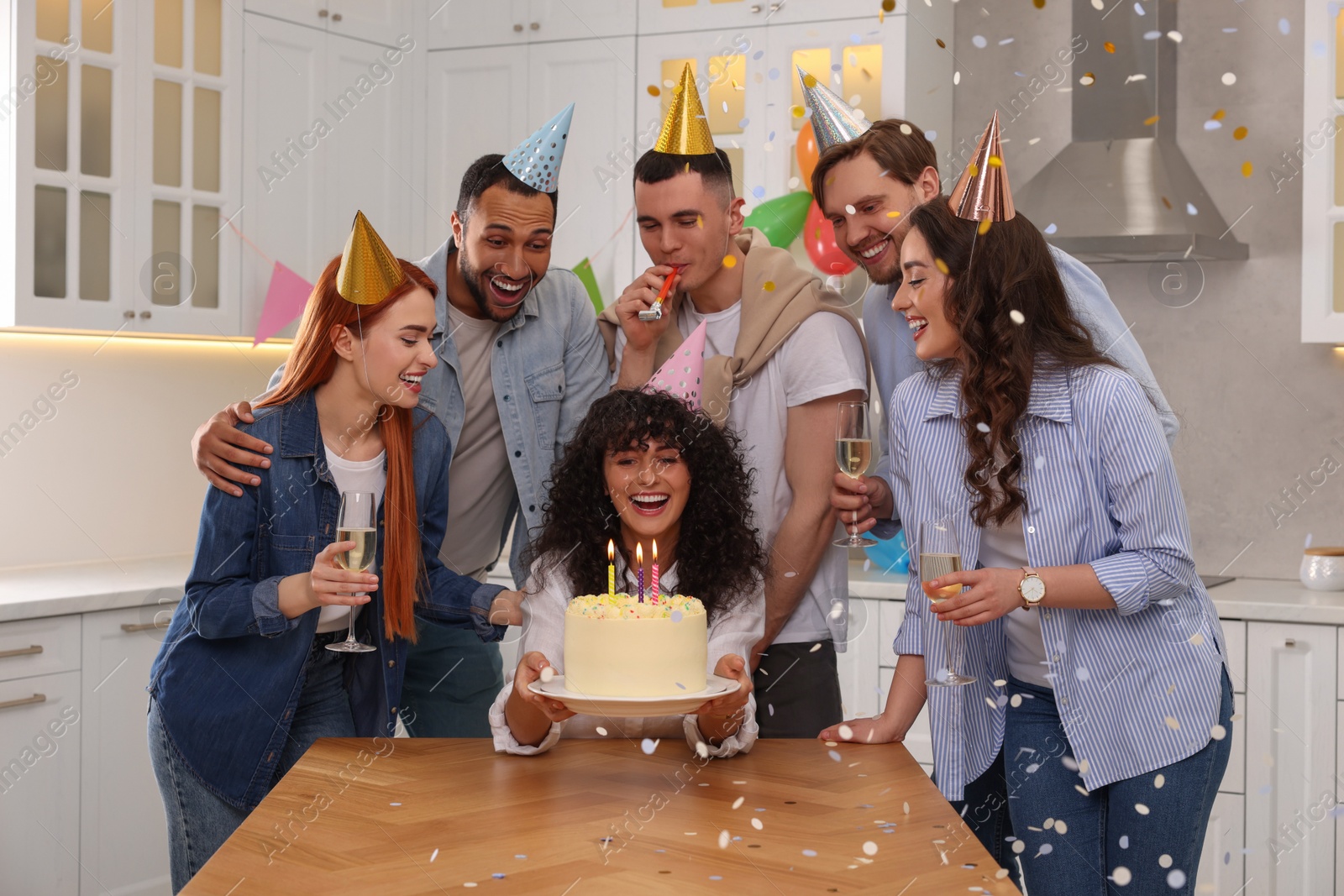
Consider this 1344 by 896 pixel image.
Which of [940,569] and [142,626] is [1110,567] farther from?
[142,626]

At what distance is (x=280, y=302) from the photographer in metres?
3.63

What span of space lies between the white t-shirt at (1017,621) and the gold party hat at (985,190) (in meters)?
0.43

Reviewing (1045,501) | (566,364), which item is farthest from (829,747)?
(566,364)

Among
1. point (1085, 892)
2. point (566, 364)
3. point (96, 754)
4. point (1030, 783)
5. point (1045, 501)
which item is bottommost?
point (96, 754)

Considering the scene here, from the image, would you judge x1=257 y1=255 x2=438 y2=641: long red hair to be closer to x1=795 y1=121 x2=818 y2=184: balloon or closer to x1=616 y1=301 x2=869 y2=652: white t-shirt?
x1=616 y1=301 x2=869 y2=652: white t-shirt

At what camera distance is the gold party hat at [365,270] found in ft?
6.12

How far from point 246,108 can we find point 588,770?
2.70 metres

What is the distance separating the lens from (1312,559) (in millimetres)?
3262

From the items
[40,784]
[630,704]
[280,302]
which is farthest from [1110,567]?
[280,302]

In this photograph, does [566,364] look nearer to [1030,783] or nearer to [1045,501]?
[1045,501]

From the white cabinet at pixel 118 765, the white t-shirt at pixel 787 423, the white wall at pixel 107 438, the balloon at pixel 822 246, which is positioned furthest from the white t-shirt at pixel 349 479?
the white wall at pixel 107 438

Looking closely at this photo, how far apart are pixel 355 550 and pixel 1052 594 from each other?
3.03 feet

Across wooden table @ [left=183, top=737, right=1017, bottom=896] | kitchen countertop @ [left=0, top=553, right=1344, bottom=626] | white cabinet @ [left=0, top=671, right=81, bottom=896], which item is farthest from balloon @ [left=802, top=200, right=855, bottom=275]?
white cabinet @ [left=0, top=671, right=81, bottom=896]

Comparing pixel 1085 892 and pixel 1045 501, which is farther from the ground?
pixel 1045 501
